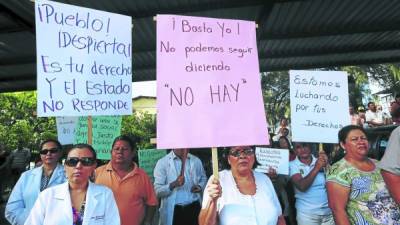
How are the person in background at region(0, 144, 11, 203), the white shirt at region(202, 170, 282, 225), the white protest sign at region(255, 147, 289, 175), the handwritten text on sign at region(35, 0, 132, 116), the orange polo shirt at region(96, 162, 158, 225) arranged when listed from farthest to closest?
the person in background at region(0, 144, 11, 203) < the white protest sign at region(255, 147, 289, 175) < the orange polo shirt at region(96, 162, 158, 225) < the handwritten text on sign at region(35, 0, 132, 116) < the white shirt at region(202, 170, 282, 225)

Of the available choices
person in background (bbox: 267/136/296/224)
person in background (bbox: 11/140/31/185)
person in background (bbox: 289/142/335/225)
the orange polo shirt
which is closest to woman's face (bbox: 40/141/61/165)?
the orange polo shirt

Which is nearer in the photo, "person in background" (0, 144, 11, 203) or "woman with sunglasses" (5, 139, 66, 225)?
"woman with sunglasses" (5, 139, 66, 225)

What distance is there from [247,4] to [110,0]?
5.80 feet

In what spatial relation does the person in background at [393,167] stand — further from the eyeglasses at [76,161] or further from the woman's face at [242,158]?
the eyeglasses at [76,161]

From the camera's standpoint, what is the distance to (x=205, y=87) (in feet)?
10.0

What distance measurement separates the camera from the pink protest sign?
295cm

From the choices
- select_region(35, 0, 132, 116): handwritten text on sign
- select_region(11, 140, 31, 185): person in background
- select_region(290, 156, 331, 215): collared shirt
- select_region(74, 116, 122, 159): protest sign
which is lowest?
select_region(11, 140, 31, 185): person in background

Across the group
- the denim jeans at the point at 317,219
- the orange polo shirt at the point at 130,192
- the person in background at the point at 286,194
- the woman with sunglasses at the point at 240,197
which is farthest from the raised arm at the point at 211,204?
the person in background at the point at 286,194

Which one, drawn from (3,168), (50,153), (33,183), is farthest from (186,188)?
(3,168)

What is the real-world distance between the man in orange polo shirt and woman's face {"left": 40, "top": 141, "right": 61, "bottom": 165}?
41 centimetres

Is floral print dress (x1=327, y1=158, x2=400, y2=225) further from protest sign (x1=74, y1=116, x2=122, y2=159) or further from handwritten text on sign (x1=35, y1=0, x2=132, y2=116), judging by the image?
protest sign (x1=74, y1=116, x2=122, y2=159)

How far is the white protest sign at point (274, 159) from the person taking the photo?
4969mm

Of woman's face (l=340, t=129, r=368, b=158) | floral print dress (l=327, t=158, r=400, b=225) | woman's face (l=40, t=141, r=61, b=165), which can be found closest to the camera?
floral print dress (l=327, t=158, r=400, b=225)

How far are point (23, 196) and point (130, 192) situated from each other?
918 mm
